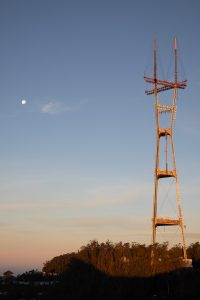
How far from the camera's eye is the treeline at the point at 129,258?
4919cm

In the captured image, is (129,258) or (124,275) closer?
(124,275)

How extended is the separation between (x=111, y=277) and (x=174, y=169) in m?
12.0

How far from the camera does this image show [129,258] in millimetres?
51781

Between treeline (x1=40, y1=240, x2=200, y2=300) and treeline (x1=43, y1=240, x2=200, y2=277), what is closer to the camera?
treeline (x1=40, y1=240, x2=200, y2=300)

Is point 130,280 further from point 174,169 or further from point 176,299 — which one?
point 174,169

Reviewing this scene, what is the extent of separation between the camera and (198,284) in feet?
156

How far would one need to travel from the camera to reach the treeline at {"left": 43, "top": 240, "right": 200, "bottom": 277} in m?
49.2

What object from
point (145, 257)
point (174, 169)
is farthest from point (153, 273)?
point (174, 169)

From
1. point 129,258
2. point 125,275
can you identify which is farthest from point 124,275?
point 129,258

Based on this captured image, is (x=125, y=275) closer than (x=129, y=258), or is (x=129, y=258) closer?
(x=125, y=275)

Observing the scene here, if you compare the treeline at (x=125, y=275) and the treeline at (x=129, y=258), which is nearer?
the treeline at (x=125, y=275)

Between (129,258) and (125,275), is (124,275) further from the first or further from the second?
(129,258)

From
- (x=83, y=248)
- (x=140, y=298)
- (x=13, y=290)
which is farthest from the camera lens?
(x=13, y=290)

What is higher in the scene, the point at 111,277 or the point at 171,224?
the point at 171,224
